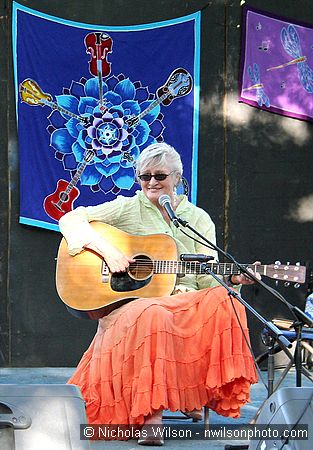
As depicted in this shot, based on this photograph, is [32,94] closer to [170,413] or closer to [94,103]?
[94,103]

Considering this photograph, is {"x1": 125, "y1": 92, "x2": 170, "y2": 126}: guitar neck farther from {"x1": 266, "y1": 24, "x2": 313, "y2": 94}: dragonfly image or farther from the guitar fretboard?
the guitar fretboard

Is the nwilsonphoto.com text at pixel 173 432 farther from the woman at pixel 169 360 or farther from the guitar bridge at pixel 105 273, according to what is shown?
the guitar bridge at pixel 105 273

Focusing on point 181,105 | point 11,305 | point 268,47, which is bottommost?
point 11,305

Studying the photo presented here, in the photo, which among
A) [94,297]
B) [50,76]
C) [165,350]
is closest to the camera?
[165,350]

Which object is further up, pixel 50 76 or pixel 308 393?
pixel 50 76

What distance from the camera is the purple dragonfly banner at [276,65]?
784 centimetres

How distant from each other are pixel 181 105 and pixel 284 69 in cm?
94

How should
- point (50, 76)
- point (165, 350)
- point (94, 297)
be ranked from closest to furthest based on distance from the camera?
1. point (165, 350)
2. point (94, 297)
3. point (50, 76)

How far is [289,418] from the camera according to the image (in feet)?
9.59

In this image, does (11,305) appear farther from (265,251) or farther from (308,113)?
(308,113)

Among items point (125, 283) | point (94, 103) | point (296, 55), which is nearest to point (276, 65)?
point (296, 55)

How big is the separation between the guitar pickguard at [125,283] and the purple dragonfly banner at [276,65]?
3171 millimetres

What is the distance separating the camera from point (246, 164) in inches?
313

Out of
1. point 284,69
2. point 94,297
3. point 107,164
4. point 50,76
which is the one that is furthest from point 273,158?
point 94,297
